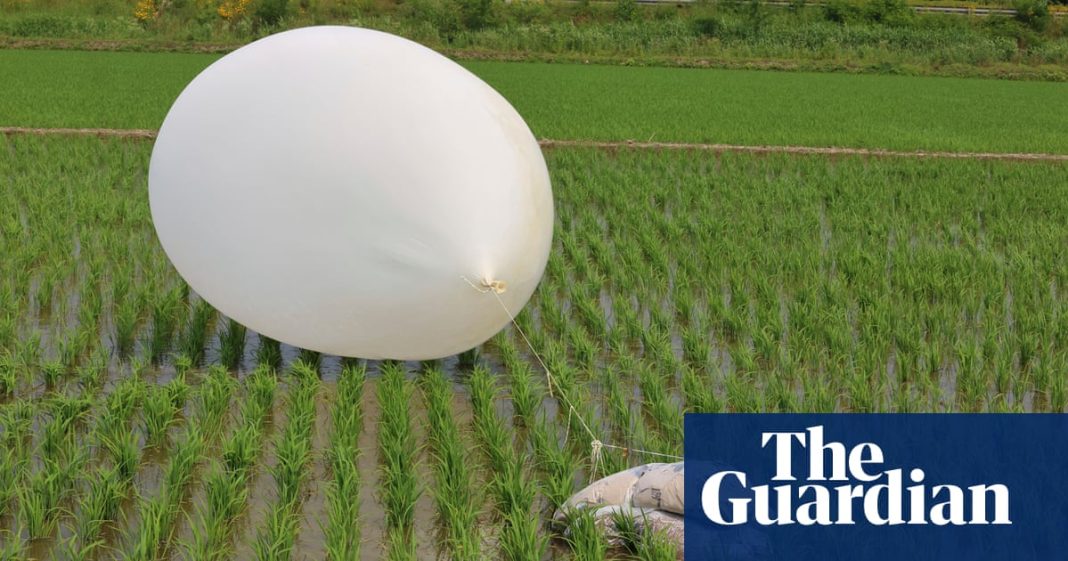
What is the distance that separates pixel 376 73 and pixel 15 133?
28.0 ft

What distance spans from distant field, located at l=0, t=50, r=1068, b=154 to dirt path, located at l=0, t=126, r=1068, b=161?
42 cm

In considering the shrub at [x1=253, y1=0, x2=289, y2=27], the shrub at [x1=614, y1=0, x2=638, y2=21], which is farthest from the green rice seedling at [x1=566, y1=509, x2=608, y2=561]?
the shrub at [x1=614, y1=0, x2=638, y2=21]

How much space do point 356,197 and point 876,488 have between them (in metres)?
2.14

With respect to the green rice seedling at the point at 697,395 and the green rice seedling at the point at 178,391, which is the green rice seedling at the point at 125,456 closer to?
the green rice seedling at the point at 178,391

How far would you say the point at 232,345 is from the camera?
567 centimetres

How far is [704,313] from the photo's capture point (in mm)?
6465

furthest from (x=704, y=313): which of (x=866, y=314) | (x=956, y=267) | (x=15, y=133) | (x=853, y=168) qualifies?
(x=15, y=133)

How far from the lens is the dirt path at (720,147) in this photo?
1267 centimetres

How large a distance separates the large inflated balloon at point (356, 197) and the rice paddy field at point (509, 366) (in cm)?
29

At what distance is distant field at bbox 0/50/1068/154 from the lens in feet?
46.1

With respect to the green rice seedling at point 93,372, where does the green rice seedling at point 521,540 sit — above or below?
below

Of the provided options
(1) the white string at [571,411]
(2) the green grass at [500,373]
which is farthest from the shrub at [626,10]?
(1) the white string at [571,411]

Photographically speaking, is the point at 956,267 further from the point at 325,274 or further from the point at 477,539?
the point at 477,539

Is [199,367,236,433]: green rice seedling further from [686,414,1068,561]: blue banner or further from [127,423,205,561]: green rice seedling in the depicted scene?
[686,414,1068,561]: blue banner
